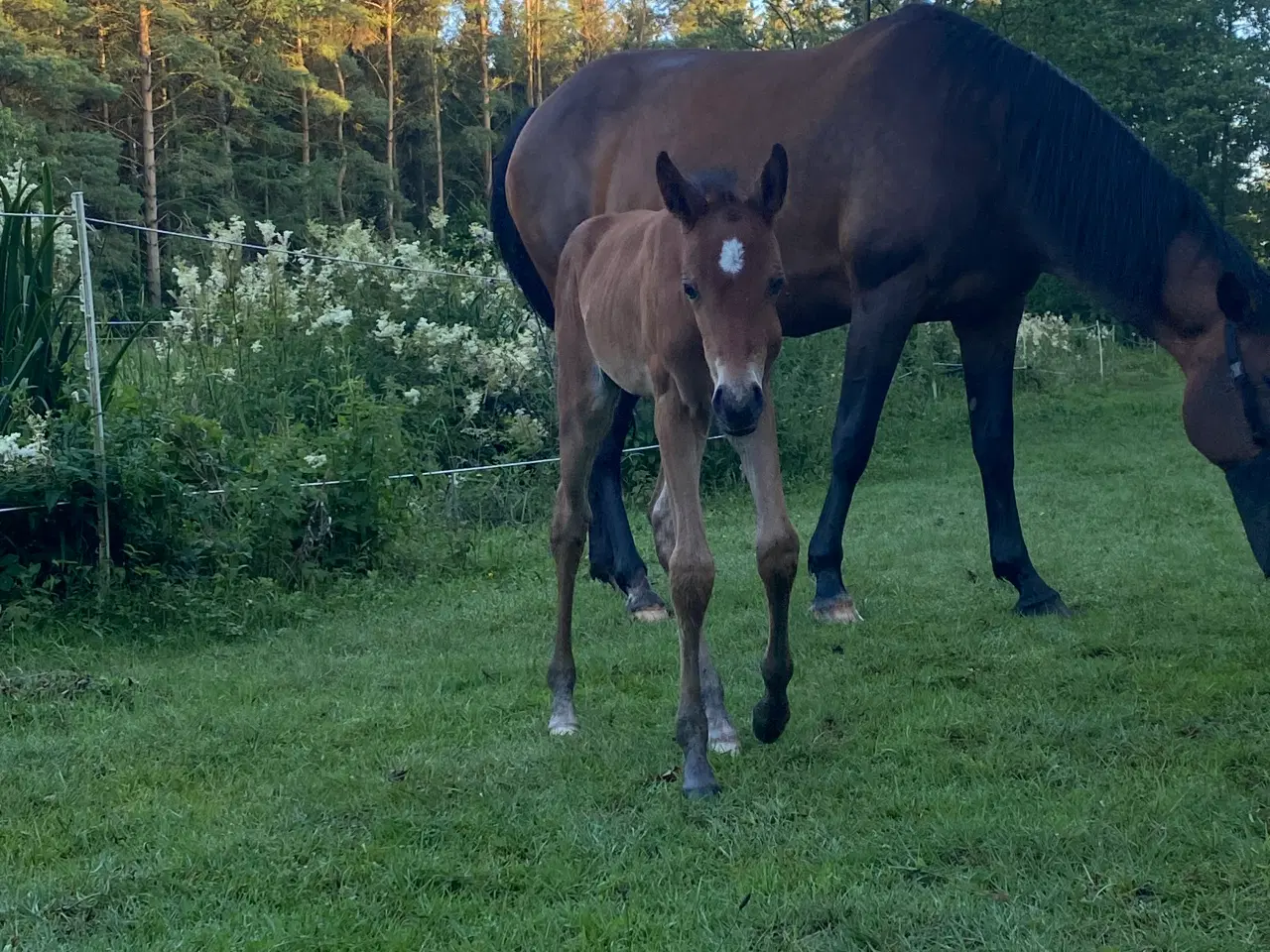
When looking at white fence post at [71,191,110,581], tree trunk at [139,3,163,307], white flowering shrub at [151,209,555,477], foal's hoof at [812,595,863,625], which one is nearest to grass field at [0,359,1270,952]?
foal's hoof at [812,595,863,625]

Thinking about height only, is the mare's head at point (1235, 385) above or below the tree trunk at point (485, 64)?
below

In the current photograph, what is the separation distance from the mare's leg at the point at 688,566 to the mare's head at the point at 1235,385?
2.58m

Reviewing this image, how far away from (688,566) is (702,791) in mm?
623

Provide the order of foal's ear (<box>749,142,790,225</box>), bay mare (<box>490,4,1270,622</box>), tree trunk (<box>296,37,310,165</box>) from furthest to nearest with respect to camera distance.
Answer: tree trunk (<box>296,37,310,165</box>), bay mare (<box>490,4,1270,622</box>), foal's ear (<box>749,142,790,225</box>)

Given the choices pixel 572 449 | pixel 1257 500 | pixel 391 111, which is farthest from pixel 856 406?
pixel 391 111

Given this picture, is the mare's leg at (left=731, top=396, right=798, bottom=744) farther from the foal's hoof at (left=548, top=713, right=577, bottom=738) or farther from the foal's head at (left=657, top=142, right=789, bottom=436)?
the foal's hoof at (left=548, top=713, right=577, bottom=738)

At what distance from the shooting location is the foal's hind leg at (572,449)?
4.15 m

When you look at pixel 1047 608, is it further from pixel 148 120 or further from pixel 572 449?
pixel 148 120

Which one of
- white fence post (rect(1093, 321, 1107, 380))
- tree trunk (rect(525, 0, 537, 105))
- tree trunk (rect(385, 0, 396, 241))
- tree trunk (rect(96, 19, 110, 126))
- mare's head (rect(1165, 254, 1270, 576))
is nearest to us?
mare's head (rect(1165, 254, 1270, 576))

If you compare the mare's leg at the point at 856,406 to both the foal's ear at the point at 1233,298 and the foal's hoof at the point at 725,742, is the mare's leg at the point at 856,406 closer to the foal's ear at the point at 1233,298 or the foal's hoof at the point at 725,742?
the foal's ear at the point at 1233,298

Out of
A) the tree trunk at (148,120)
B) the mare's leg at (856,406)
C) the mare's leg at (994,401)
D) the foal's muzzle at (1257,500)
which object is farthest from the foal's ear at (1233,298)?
the tree trunk at (148,120)

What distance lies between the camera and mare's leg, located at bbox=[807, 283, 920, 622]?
18.4ft

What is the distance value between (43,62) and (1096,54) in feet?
65.6

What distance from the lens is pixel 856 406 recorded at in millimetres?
5777
